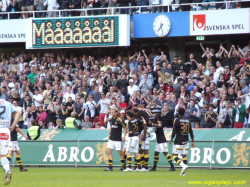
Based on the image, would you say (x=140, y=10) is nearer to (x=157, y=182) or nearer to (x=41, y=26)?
(x=41, y=26)

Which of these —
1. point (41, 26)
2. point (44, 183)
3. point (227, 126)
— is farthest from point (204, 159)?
point (41, 26)

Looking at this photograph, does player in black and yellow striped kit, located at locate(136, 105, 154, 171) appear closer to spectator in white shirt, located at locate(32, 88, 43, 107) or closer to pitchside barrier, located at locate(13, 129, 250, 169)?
pitchside barrier, located at locate(13, 129, 250, 169)

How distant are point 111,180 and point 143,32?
14.8 m

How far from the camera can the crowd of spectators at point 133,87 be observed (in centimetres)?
2195

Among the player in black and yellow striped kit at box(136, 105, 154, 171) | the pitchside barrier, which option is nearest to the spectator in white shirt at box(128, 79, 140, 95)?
the pitchside barrier

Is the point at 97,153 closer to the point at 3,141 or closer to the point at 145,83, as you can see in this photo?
the point at 145,83

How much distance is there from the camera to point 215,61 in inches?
1025

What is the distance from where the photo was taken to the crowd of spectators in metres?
22.0

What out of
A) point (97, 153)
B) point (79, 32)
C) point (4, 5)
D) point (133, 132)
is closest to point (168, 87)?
point (97, 153)

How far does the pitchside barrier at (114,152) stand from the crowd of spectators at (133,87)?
1.10m

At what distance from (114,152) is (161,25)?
30.8 ft

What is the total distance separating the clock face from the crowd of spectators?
0.91m

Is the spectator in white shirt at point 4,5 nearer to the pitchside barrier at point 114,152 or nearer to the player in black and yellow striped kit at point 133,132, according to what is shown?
the pitchside barrier at point 114,152

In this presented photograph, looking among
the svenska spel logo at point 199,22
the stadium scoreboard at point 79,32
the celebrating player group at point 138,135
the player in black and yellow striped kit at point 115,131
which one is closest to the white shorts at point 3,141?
the celebrating player group at point 138,135
